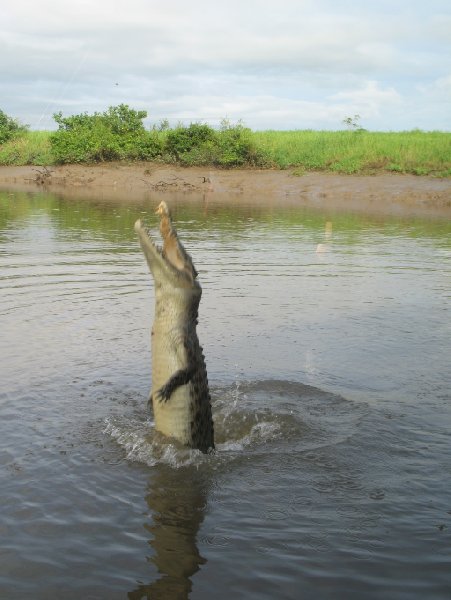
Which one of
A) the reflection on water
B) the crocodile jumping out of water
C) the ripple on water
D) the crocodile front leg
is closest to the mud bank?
the ripple on water

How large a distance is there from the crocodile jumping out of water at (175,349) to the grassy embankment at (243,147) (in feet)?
90.3

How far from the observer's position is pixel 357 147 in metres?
35.0

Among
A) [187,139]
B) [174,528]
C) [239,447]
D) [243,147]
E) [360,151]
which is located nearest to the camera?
[174,528]

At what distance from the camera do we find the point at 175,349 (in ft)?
17.9

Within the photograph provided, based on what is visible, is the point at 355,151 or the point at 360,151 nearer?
the point at 360,151

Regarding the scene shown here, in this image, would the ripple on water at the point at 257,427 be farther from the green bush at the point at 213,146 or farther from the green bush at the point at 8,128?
the green bush at the point at 8,128

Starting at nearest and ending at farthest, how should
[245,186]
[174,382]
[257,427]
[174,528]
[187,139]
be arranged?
[174,528] → [174,382] → [257,427] → [245,186] → [187,139]

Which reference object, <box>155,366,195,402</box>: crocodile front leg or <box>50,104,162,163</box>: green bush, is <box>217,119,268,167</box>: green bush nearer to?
<box>50,104,162,163</box>: green bush

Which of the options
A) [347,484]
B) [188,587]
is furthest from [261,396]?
[188,587]

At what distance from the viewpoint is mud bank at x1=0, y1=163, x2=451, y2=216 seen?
29.1 metres

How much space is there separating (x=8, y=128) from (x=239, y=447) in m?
45.5

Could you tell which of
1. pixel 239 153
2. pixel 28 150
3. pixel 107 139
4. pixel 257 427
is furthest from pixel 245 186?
pixel 257 427

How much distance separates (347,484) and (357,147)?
103 ft

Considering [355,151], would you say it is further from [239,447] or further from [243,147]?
[239,447]
